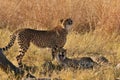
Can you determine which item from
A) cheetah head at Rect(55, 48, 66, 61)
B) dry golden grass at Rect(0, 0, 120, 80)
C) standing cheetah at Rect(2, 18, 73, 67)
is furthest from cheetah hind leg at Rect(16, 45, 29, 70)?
cheetah head at Rect(55, 48, 66, 61)

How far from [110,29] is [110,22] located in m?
0.16

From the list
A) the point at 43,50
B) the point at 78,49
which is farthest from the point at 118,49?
the point at 43,50

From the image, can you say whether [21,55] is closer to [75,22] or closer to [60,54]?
[60,54]

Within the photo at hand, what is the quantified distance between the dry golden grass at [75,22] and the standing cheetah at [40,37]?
0.19 m

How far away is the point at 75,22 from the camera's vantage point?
1083cm

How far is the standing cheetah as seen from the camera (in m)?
7.84

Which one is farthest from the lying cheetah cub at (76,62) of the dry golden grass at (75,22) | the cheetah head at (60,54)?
the dry golden grass at (75,22)

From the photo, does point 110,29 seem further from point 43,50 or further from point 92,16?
point 43,50

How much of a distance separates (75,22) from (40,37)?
114 inches

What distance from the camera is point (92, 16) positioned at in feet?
35.3

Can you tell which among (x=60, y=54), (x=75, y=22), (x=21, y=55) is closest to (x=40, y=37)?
(x=21, y=55)

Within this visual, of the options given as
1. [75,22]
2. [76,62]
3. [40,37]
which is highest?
[40,37]

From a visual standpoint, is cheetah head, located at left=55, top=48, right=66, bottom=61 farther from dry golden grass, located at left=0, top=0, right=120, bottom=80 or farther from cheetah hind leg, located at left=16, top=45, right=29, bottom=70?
cheetah hind leg, located at left=16, top=45, right=29, bottom=70

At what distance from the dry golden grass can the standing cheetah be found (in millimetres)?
190
